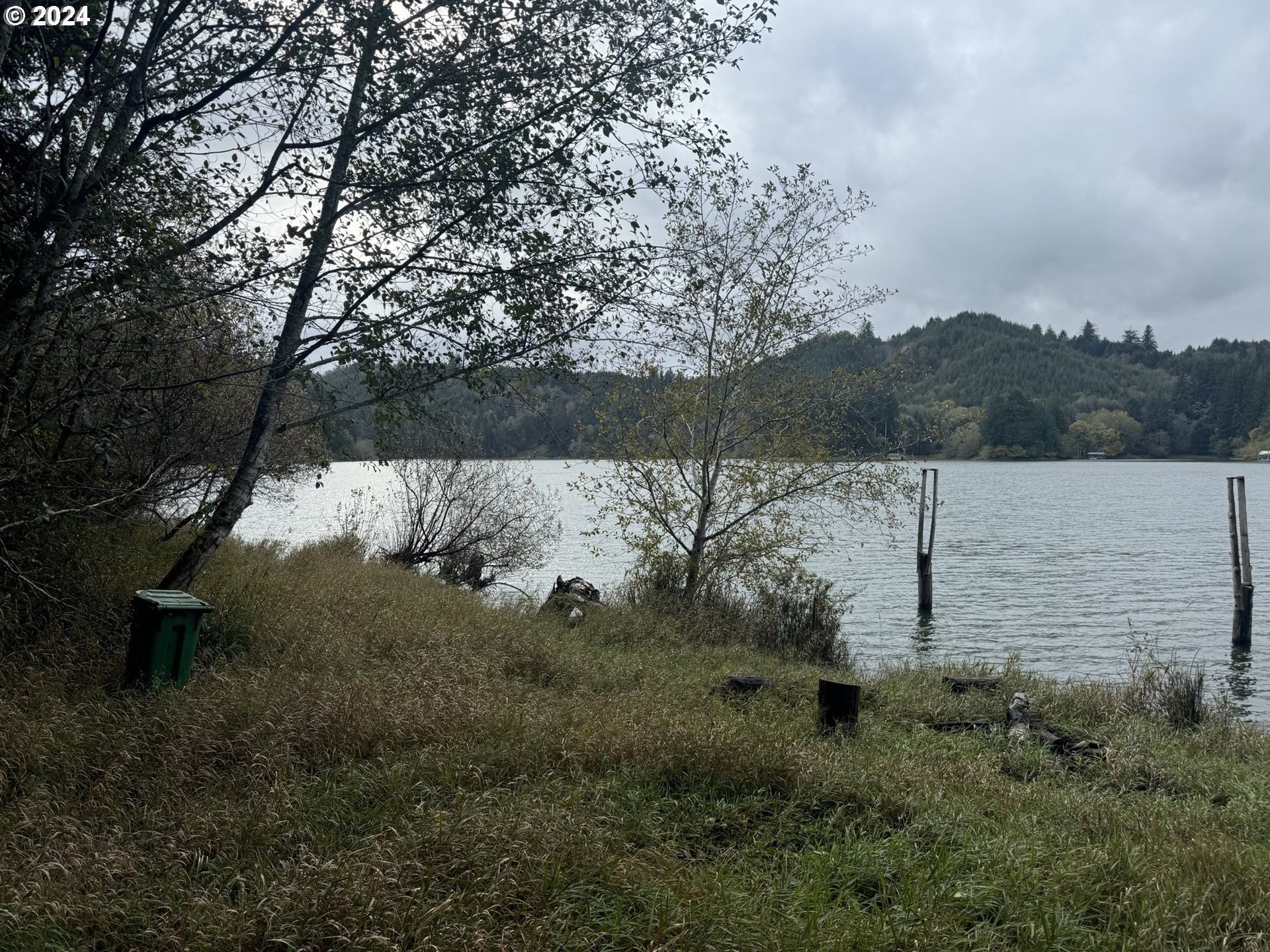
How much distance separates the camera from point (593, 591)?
15.3 meters

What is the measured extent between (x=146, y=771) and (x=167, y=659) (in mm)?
1731

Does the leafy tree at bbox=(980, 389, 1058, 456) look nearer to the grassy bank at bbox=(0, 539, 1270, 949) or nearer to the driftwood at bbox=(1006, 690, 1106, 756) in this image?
the driftwood at bbox=(1006, 690, 1106, 756)

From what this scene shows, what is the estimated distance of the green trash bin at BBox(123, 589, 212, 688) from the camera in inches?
237

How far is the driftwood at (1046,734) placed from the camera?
7590mm

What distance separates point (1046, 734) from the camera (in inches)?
317

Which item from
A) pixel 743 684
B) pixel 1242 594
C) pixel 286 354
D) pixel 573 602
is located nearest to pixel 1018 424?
pixel 1242 594

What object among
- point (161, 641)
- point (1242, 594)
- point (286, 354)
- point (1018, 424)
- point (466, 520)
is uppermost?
point (1018, 424)

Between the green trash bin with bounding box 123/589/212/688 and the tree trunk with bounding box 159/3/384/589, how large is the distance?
38.5 inches

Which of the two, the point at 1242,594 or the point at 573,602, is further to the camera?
the point at 1242,594

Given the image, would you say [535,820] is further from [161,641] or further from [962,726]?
[962,726]

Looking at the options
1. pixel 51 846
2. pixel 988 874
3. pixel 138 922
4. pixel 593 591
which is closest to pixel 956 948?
pixel 988 874

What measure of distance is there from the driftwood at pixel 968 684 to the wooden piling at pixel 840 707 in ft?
13.2

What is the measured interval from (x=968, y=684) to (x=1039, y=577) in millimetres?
16041

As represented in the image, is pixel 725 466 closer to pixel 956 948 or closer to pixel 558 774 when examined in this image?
pixel 558 774
